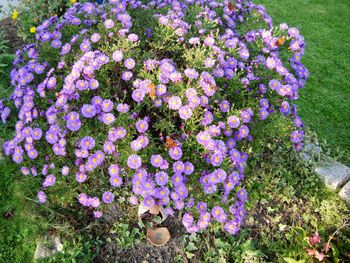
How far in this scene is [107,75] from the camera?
2484 mm

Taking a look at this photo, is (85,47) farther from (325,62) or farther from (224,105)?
(325,62)

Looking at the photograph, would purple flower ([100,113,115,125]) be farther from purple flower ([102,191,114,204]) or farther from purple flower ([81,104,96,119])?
purple flower ([102,191,114,204])

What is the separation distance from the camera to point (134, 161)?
216 centimetres

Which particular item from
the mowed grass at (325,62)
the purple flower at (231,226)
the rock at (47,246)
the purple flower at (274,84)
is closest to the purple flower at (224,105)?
the purple flower at (274,84)

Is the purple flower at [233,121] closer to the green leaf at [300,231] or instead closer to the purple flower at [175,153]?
the purple flower at [175,153]

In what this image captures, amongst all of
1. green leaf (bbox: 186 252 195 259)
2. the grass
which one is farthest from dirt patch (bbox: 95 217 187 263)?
the grass

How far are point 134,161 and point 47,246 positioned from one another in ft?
3.13

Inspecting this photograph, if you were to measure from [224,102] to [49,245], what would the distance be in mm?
1489

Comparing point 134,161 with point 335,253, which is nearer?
point 134,161

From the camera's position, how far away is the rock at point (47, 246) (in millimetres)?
2537

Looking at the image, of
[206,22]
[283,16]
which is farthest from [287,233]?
[283,16]

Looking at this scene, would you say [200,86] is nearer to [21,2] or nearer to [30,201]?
[30,201]

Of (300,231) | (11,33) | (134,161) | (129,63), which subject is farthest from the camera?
(11,33)

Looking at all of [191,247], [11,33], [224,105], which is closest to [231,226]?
[191,247]
